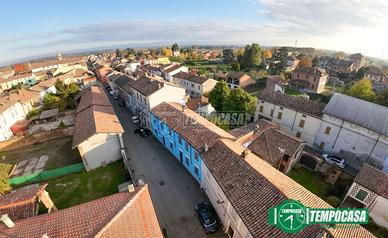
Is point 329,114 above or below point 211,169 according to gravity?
above

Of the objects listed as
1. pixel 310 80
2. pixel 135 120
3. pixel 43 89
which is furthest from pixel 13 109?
pixel 310 80

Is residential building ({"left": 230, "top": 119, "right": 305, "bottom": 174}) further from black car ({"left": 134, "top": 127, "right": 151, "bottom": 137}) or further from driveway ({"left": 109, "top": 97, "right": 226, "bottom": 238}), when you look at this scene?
black car ({"left": 134, "top": 127, "right": 151, "bottom": 137})

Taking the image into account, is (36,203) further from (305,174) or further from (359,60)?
(359,60)

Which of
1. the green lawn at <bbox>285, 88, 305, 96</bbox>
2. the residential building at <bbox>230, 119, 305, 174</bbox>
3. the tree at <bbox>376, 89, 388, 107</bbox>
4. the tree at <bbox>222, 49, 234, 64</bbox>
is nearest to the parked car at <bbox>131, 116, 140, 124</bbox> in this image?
the residential building at <bbox>230, 119, 305, 174</bbox>

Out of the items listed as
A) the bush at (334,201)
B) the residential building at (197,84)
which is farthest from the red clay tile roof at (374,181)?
the residential building at (197,84)

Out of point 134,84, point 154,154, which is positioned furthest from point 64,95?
point 154,154

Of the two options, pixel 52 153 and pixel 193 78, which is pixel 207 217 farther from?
pixel 193 78

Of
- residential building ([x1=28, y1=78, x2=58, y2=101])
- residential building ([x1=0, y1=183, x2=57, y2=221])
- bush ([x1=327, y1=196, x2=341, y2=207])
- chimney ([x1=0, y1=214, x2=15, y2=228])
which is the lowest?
bush ([x1=327, y1=196, x2=341, y2=207])
